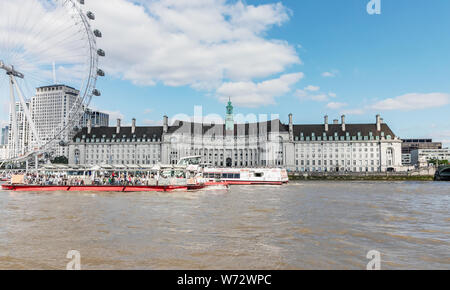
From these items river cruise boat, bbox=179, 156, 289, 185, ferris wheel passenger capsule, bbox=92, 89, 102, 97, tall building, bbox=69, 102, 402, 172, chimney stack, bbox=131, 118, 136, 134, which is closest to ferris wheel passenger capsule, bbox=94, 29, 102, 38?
ferris wheel passenger capsule, bbox=92, 89, 102, 97

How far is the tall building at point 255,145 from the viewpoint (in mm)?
113688

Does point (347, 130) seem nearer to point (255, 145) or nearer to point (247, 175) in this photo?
point (255, 145)

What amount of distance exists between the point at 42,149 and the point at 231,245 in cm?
4267

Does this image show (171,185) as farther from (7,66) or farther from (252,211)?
(7,66)

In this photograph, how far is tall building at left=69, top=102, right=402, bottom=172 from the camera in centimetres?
11369

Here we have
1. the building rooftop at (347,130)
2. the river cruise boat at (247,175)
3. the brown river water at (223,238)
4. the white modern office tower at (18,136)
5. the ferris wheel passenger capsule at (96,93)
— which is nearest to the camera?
the brown river water at (223,238)

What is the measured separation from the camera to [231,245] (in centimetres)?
1419

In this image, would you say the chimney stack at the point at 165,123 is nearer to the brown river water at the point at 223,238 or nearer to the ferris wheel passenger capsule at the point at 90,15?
the ferris wheel passenger capsule at the point at 90,15

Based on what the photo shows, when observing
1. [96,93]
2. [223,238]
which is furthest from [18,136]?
[223,238]

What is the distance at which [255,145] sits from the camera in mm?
117000

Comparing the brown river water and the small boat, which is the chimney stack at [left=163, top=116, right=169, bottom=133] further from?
the brown river water

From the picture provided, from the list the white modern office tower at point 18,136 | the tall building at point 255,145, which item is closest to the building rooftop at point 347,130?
the tall building at point 255,145
